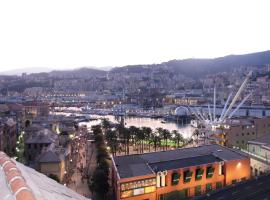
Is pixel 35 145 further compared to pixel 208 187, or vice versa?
pixel 35 145

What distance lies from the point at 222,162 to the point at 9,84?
269ft

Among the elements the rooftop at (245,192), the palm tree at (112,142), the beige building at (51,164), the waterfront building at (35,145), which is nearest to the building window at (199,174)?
the rooftop at (245,192)

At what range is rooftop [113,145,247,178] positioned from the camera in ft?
30.2

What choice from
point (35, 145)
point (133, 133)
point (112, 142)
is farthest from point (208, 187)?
point (133, 133)

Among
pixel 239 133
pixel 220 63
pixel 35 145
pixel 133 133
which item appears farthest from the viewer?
pixel 220 63

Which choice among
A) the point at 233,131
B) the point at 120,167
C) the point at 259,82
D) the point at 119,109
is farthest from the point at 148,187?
the point at 259,82

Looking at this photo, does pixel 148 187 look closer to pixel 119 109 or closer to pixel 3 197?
pixel 3 197

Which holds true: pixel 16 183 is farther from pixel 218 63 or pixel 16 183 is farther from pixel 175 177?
pixel 218 63

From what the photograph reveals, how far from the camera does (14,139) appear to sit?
50.2 ft

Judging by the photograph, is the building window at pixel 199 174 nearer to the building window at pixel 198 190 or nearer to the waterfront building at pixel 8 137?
the building window at pixel 198 190

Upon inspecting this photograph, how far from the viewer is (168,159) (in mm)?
10164

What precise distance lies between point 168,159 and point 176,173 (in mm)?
828

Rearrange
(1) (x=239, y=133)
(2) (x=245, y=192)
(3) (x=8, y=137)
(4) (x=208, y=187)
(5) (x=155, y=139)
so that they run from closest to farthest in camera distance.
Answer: (2) (x=245, y=192), (4) (x=208, y=187), (3) (x=8, y=137), (1) (x=239, y=133), (5) (x=155, y=139)

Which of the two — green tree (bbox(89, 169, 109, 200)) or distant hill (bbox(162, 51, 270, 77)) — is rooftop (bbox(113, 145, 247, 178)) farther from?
distant hill (bbox(162, 51, 270, 77))
